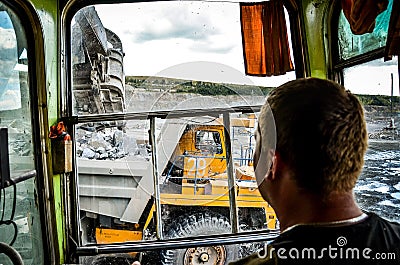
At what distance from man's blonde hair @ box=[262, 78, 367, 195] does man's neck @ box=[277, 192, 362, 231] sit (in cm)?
2

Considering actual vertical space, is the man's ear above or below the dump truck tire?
above

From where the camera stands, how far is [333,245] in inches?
35.5

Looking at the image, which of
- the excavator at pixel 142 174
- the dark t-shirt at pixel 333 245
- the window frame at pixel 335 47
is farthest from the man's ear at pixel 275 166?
the window frame at pixel 335 47

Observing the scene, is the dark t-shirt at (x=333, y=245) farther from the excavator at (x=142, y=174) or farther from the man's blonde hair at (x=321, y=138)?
the excavator at (x=142, y=174)

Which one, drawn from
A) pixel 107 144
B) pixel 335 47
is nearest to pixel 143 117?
pixel 107 144

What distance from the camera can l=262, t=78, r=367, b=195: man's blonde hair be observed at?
90cm

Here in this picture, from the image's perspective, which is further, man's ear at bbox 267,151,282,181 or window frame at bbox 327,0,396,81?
window frame at bbox 327,0,396,81

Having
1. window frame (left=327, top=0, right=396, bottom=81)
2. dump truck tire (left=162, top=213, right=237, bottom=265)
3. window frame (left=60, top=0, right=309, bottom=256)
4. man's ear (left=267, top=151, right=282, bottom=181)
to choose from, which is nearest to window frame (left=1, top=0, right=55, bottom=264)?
window frame (left=60, top=0, right=309, bottom=256)

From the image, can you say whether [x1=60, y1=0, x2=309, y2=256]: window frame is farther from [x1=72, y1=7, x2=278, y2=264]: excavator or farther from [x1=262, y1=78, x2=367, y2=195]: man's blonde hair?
[x1=262, y1=78, x2=367, y2=195]: man's blonde hair

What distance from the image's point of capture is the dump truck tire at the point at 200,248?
291 centimetres

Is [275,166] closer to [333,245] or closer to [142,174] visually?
[333,245]

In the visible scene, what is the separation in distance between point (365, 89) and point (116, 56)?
159 centimetres

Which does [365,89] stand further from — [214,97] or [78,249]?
[78,249]

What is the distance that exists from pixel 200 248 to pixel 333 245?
2.09 meters
